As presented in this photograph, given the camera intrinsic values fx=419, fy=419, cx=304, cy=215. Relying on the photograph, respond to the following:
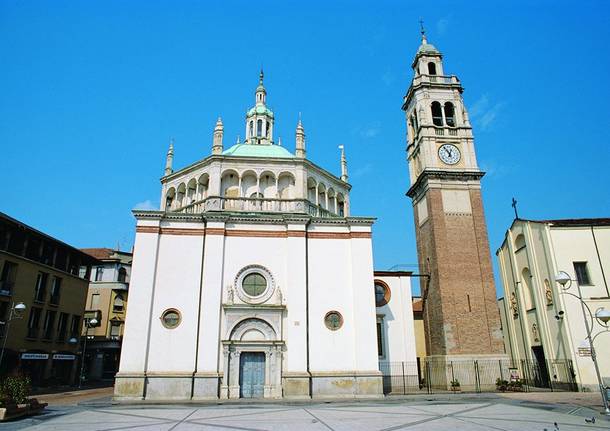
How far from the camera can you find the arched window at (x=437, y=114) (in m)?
32.4

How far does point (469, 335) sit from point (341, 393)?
9850mm

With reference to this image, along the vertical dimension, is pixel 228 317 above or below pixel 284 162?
below

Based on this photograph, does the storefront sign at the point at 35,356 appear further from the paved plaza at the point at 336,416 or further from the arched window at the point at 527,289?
the arched window at the point at 527,289

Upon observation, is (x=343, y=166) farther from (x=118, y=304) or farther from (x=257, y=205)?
(x=118, y=304)

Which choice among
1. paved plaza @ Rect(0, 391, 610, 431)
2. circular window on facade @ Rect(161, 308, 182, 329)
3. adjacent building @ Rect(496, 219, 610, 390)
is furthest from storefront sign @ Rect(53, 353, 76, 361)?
adjacent building @ Rect(496, 219, 610, 390)

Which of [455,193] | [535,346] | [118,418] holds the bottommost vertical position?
[118,418]

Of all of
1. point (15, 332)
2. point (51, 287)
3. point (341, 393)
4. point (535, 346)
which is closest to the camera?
point (341, 393)

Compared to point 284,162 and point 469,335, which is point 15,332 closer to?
point 284,162

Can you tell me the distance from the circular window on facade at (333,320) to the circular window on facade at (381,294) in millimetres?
5590

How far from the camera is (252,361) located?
21.6 m

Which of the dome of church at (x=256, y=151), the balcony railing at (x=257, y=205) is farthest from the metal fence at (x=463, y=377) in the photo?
the dome of church at (x=256, y=151)

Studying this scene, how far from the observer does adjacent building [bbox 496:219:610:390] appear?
74.3 feet

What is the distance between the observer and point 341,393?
21.0 m

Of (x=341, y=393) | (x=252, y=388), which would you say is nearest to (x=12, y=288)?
(x=252, y=388)
